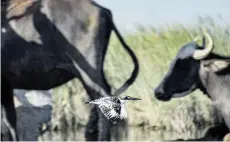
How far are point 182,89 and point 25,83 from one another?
1284 millimetres

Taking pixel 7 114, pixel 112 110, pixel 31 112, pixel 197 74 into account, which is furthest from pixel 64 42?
pixel 112 110

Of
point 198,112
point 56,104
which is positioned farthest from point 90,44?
point 198,112

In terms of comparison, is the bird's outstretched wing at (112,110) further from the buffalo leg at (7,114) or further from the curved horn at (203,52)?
the buffalo leg at (7,114)

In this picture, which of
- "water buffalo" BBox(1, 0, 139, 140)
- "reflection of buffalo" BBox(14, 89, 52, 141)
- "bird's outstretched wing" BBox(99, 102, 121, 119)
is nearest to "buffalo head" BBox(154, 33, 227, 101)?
"water buffalo" BBox(1, 0, 139, 140)

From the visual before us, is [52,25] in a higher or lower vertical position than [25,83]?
higher

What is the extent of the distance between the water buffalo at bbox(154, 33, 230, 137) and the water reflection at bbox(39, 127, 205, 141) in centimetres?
27

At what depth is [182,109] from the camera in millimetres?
6234

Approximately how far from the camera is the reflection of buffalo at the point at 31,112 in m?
6.40

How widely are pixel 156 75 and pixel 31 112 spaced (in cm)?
106

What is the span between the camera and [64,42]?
638 centimetres

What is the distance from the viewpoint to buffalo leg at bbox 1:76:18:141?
257 inches

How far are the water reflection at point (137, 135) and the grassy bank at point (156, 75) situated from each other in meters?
0.04

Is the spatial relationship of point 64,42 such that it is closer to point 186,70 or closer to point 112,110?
point 186,70

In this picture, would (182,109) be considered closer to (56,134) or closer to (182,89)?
(182,89)
